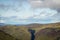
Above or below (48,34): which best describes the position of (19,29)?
above

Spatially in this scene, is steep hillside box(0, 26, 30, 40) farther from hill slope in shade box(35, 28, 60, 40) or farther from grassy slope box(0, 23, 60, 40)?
hill slope in shade box(35, 28, 60, 40)

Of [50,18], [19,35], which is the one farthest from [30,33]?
[50,18]

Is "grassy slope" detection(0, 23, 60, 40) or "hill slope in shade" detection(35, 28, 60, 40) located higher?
"grassy slope" detection(0, 23, 60, 40)

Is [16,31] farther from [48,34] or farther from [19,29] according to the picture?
[48,34]

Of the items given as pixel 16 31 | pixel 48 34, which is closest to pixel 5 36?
pixel 16 31

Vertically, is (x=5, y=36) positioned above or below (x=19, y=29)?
below

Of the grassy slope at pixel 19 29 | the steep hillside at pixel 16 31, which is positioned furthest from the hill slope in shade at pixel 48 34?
the steep hillside at pixel 16 31

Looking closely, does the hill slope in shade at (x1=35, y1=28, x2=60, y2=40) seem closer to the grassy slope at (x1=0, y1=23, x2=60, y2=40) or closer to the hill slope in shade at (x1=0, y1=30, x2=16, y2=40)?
the grassy slope at (x1=0, y1=23, x2=60, y2=40)

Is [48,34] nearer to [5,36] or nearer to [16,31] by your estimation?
[16,31]

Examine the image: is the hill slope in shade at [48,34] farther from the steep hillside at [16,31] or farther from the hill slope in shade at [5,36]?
the hill slope in shade at [5,36]

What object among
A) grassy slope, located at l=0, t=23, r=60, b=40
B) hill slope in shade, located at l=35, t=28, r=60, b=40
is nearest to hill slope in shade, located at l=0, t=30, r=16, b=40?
grassy slope, located at l=0, t=23, r=60, b=40

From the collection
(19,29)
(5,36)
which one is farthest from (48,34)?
Result: (5,36)

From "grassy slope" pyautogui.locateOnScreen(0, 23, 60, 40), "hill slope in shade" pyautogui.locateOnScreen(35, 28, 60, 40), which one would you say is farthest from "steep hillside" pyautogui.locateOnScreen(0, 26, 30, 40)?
"hill slope in shade" pyautogui.locateOnScreen(35, 28, 60, 40)
